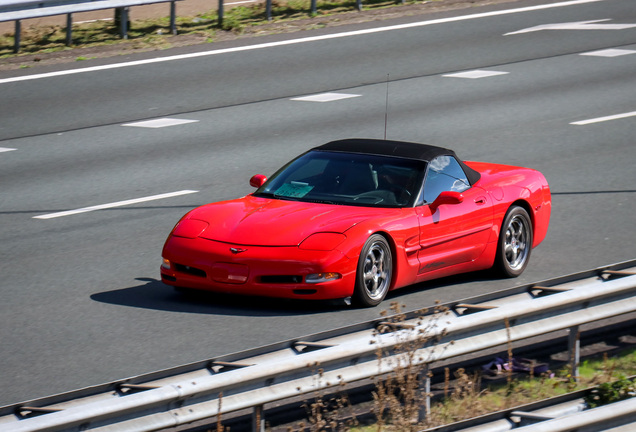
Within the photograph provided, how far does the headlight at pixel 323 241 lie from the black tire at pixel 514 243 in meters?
1.96

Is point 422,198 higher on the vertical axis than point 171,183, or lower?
higher

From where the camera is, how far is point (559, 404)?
19.9 ft

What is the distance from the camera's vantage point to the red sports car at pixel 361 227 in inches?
335

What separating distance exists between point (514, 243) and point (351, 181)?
1.71 m

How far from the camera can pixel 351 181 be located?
31.1 ft

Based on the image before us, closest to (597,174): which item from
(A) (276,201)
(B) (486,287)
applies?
(B) (486,287)

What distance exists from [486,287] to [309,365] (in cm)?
421

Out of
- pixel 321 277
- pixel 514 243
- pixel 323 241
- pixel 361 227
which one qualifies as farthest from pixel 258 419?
pixel 514 243

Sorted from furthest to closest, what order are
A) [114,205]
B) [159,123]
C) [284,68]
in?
[284,68] → [159,123] → [114,205]

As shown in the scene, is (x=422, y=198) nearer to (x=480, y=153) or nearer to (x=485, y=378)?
(x=485, y=378)

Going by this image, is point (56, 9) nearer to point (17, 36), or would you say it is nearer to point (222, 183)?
point (17, 36)

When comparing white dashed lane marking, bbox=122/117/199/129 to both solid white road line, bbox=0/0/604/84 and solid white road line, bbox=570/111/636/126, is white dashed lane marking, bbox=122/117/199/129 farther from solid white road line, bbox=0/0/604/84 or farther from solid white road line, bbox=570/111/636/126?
solid white road line, bbox=570/111/636/126

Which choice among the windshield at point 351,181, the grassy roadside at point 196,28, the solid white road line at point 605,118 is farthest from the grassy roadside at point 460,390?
the grassy roadside at point 196,28

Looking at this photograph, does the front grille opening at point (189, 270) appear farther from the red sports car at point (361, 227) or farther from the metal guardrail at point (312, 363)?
the metal guardrail at point (312, 363)
